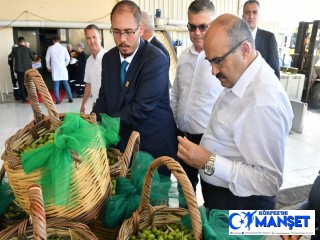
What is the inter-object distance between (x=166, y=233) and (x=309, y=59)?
731 cm

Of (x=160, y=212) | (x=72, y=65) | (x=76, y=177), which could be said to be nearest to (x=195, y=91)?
(x=160, y=212)

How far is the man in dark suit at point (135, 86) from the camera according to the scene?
1542 mm

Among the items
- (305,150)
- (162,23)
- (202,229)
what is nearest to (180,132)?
(202,229)

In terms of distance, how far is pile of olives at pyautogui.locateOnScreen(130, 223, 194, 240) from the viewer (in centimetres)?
95

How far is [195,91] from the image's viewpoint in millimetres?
1957

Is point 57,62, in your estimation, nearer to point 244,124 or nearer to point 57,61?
point 57,61

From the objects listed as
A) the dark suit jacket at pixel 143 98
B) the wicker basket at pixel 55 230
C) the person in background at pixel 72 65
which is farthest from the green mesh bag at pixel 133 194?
the person in background at pixel 72 65

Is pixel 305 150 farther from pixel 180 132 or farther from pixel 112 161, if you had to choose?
pixel 112 161

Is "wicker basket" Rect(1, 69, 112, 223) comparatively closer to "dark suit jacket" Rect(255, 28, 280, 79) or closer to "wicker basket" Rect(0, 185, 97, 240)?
"wicker basket" Rect(0, 185, 97, 240)

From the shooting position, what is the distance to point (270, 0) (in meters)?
10.6

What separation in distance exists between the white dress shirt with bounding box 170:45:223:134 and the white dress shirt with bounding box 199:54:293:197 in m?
0.69

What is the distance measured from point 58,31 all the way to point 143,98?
792cm

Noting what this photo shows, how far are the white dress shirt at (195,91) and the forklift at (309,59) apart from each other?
5.81m

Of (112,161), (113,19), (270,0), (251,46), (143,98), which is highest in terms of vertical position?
(270,0)
